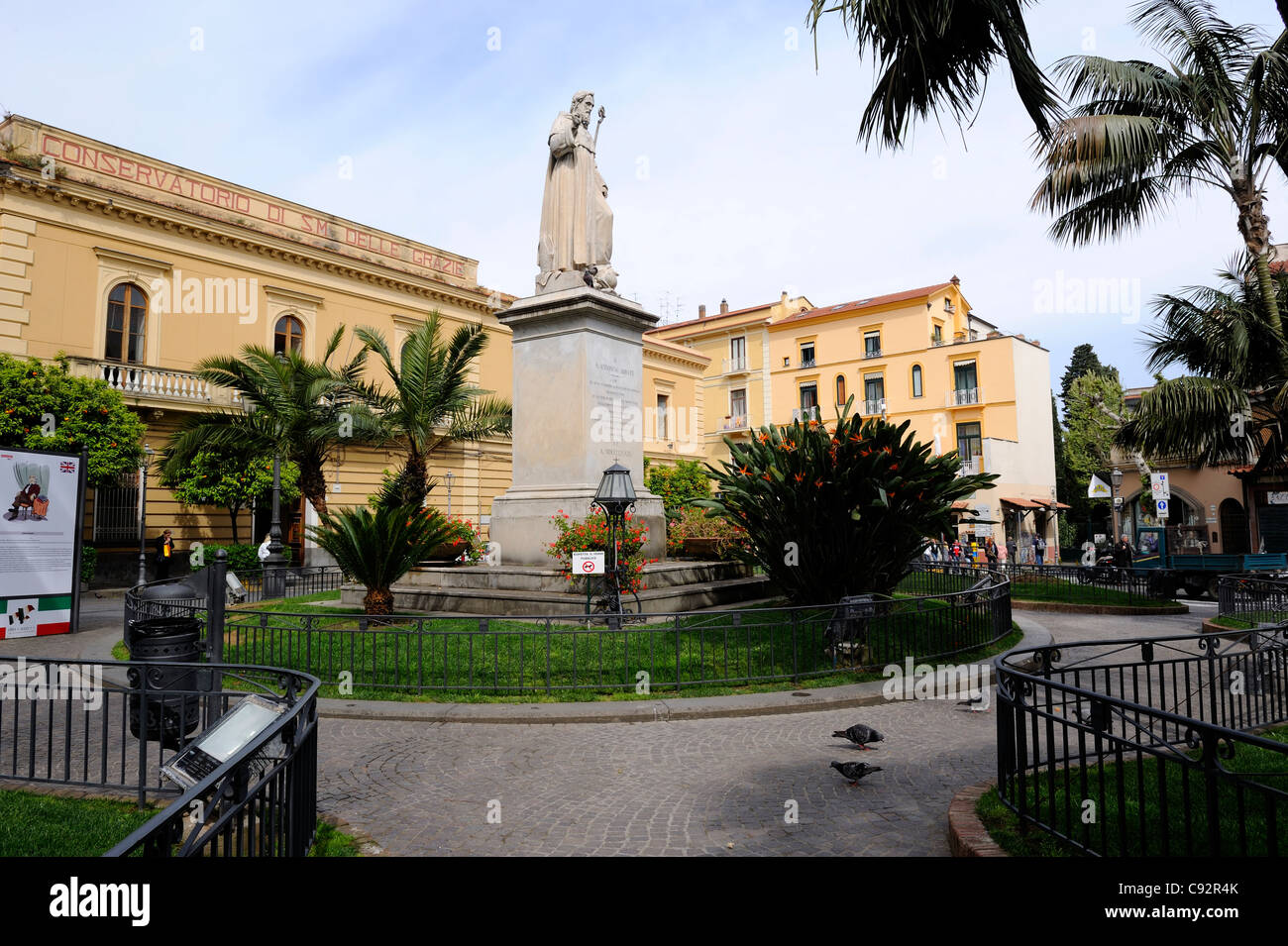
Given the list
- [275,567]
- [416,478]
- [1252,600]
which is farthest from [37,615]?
[1252,600]

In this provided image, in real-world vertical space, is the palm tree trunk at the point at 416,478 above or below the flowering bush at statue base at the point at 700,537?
above

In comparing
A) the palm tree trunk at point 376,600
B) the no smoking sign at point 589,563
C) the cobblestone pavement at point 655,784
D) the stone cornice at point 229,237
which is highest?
the stone cornice at point 229,237

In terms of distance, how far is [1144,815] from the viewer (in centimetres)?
359

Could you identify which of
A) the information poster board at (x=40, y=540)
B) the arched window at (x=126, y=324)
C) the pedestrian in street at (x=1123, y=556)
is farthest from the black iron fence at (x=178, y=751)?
the pedestrian in street at (x=1123, y=556)

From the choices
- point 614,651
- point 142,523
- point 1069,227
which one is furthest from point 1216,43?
point 142,523

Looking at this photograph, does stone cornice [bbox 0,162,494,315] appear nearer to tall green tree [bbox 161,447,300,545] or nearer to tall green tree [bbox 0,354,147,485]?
tall green tree [bbox 0,354,147,485]

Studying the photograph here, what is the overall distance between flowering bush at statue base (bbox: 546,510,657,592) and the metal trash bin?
513 cm

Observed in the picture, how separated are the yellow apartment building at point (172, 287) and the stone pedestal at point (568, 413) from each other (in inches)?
230

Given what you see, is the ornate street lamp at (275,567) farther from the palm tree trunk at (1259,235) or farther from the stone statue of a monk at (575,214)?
the palm tree trunk at (1259,235)

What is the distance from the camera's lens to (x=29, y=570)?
13039 mm

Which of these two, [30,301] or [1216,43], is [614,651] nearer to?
[1216,43]

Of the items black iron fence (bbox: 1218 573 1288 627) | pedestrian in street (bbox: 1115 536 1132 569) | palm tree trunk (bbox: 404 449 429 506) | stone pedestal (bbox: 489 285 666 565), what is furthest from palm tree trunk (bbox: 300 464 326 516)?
pedestrian in street (bbox: 1115 536 1132 569)

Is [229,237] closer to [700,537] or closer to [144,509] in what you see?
[144,509]

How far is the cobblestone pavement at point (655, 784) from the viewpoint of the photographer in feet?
15.2
